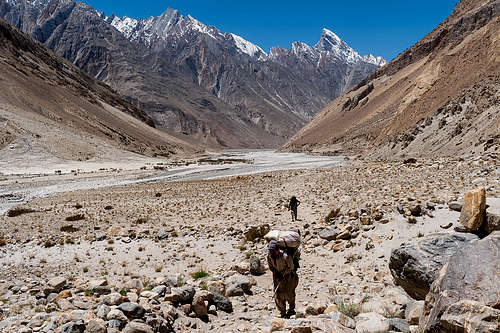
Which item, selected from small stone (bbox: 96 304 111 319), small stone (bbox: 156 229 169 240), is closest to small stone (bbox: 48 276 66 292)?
small stone (bbox: 96 304 111 319)

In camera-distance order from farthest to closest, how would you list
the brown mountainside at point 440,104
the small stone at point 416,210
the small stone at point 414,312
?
1. the brown mountainside at point 440,104
2. the small stone at point 416,210
3. the small stone at point 414,312

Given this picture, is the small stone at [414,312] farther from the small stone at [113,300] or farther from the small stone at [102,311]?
the small stone at [113,300]

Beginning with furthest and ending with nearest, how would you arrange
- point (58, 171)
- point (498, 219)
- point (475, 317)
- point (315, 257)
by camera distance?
1. point (58, 171)
2. point (315, 257)
3. point (498, 219)
4. point (475, 317)

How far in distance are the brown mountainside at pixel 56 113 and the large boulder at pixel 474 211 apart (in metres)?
67.7

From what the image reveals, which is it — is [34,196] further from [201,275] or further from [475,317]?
[475,317]

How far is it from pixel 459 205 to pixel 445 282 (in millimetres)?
6798

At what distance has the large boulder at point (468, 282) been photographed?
3.40 metres

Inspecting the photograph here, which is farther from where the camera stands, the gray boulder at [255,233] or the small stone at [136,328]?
the gray boulder at [255,233]

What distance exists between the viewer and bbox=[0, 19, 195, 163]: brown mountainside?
217 ft

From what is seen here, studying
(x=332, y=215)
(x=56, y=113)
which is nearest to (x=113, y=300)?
(x=332, y=215)

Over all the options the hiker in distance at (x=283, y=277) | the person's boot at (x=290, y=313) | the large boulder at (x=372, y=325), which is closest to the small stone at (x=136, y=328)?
the hiker in distance at (x=283, y=277)

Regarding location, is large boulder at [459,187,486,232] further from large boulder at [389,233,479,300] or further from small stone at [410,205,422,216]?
small stone at [410,205,422,216]

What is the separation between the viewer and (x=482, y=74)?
40.7 m

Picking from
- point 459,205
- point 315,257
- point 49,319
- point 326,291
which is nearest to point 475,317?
point 326,291
